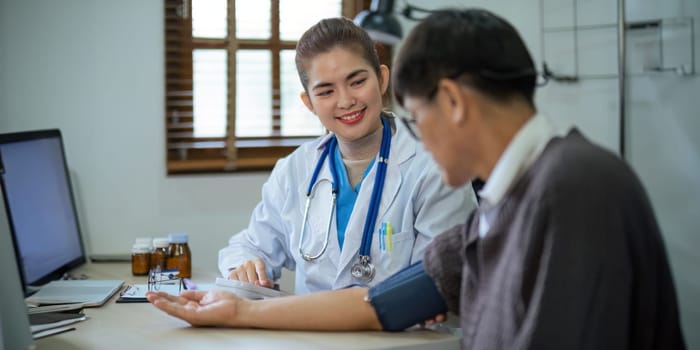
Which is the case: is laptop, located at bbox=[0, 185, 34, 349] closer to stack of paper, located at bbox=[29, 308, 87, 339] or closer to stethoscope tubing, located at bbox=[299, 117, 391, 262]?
stack of paper, located at bbox=[29, 308, 87, 339]

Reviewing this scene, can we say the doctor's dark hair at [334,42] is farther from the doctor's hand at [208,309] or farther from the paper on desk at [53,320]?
the paper on desk at [53,320]

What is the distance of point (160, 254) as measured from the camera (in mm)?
2412

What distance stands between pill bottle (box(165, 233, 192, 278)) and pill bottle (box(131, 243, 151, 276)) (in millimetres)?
71

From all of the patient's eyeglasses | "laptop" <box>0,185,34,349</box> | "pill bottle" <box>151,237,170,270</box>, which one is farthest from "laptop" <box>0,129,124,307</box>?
"laptop" <box>0,185,34,349</box>

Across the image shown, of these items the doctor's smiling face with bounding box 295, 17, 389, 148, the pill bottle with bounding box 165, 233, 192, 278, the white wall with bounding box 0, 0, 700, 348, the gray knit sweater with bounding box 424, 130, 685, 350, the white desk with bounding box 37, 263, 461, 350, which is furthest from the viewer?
the white wall with bounding box 0, 0, 700, 348

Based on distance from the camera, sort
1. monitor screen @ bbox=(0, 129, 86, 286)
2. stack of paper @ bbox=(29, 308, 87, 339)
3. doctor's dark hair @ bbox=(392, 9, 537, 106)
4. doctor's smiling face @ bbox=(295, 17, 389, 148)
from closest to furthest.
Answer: doctor's dark hair @ bbox=(392, 9, 537, 106), stack of paper @ bbox=(29, 308, 87, 339), doctor's smiling face @ bbox=(295, 17, 389, 148), monitor screen @ bbox=(0, 129, 86, 286)

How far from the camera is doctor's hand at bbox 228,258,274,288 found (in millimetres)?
1914

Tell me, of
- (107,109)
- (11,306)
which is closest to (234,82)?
(107,109)

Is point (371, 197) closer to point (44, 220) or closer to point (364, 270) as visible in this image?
point (364, 270)

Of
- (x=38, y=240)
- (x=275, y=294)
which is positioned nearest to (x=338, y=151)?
(x=275, y=294)

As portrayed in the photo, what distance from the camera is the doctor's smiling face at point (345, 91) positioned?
6.48 feet

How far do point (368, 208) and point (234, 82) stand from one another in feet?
5.08

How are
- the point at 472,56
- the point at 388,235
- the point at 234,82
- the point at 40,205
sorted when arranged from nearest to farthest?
the point at 472,56 < the point at 388,235 < the point at 40,205 < the point at 234,82

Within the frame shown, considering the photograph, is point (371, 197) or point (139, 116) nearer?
point (371, 197)
